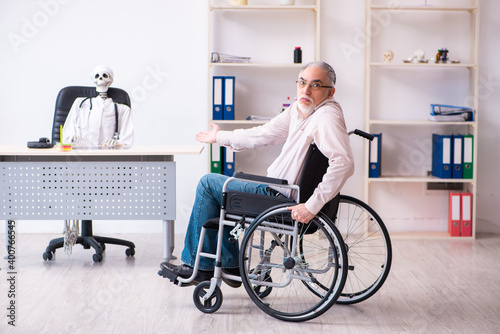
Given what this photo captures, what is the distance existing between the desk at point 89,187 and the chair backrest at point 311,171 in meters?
1.01

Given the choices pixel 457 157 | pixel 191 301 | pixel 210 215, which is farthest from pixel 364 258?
pixel 210 215

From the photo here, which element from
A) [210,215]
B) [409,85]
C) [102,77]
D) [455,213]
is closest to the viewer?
[210,215]

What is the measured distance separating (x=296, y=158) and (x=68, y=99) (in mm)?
1876

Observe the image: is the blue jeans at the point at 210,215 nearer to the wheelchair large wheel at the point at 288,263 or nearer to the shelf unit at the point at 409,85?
the wheelchair large wheel at the point at 288,263

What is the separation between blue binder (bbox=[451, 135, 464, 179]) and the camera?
439cm

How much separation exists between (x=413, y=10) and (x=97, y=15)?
7.60 feet

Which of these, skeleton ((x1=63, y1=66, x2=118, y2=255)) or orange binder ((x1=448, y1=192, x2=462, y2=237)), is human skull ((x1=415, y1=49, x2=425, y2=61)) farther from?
skeleton ((x1=63, y1=66, x2=118, y2=255))

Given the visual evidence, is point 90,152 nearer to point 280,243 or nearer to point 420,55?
point 280,243

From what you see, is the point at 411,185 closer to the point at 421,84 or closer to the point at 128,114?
the point at 421,84

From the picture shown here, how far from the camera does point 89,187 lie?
3480 mm

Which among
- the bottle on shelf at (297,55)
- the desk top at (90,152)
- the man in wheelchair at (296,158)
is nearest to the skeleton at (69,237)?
the desk top at (90,152)

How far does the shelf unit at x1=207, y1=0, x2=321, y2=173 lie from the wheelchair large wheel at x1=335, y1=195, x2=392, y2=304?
3.29 ft

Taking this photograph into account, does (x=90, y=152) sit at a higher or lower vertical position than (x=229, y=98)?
lower

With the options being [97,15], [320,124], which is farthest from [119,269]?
[97,15]
